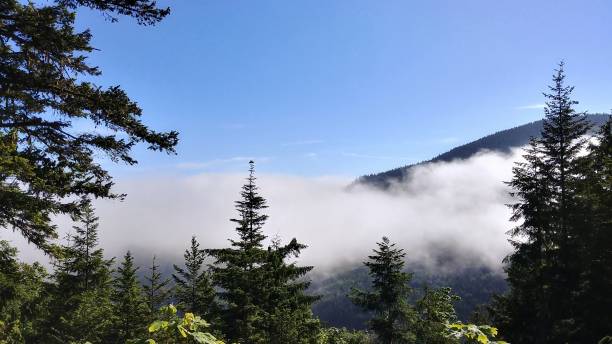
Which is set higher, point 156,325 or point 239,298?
point 156,325

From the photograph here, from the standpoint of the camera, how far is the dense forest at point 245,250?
10.5m

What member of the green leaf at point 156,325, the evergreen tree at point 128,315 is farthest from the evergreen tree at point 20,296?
the green leaf at point 156,325

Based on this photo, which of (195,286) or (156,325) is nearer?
(156,325)

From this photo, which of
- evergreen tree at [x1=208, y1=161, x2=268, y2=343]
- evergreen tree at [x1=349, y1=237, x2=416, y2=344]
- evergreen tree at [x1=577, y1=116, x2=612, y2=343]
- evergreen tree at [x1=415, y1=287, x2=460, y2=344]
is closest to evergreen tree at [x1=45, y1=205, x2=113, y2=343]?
evergreen tree at [x1=208, y1=161, x2=268, y2=343]

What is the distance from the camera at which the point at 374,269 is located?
2952 cm

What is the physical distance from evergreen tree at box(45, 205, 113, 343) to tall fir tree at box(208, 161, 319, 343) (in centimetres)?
1118

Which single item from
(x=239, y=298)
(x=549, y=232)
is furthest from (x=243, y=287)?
(x=549, y=232)

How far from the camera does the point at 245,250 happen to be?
27.9 metres

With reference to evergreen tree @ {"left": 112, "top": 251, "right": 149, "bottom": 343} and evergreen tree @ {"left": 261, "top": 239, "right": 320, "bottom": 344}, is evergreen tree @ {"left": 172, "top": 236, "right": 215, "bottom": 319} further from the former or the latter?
evergreen tree @ {"left": 261, "top": 239, "right": 320, "bottom": 344}

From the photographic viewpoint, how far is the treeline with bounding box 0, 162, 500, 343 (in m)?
22.6

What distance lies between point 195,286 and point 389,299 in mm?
22776

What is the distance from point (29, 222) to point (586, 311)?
25.5 m

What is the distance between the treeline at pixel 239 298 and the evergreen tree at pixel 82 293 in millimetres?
80

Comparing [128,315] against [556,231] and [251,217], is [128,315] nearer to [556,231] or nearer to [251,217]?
[251,217]
